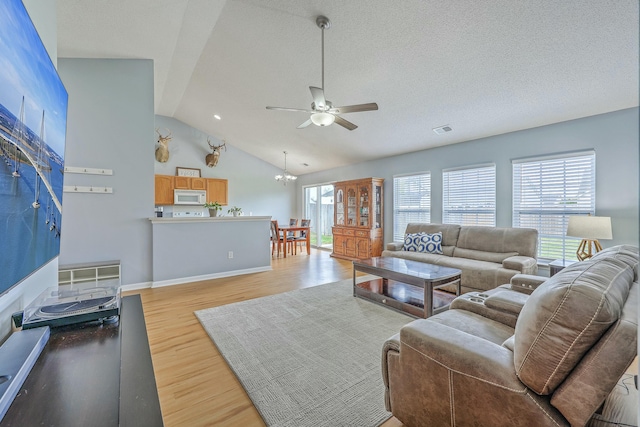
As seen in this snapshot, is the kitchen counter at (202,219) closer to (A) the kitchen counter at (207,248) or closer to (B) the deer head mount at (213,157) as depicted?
(A) the kitchen counter at (207,248)

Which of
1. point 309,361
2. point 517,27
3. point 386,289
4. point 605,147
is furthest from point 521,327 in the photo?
point 605,147

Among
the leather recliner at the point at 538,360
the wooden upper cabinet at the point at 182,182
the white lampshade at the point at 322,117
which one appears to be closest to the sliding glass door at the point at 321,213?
the wooden upper cabinet at the point at 182,182

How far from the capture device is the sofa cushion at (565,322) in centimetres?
90

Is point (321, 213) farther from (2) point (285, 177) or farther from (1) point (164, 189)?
(1) point (164, 189)

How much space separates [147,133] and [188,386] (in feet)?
11.8

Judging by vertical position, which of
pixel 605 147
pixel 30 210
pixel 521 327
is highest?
pixel 605 147

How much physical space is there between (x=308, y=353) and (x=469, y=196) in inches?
154

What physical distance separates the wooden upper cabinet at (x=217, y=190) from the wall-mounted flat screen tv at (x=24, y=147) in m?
6.39

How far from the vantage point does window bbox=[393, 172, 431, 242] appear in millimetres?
5328

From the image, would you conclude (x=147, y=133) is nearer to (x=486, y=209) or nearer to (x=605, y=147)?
(x=486, y=209)

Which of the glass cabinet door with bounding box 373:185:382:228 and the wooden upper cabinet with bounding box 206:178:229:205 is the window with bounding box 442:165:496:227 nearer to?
the glass cabinet door with bounding box 373:185:382:228

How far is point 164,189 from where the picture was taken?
6914 millimetres

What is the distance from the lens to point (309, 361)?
6.87ft

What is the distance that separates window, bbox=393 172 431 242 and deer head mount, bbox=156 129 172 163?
568cm
